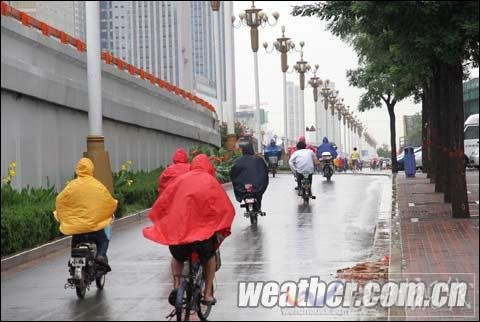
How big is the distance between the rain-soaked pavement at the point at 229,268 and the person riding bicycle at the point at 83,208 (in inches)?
29.7

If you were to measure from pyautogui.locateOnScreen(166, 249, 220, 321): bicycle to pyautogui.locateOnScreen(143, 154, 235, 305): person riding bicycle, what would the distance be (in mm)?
90

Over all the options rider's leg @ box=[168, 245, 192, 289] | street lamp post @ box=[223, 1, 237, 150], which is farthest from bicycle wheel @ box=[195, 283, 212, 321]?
street lamp post @ box=[223, 1, 237, 150]

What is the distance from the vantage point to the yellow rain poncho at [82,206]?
1052 cm

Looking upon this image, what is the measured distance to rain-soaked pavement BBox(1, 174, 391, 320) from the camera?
9.33 m

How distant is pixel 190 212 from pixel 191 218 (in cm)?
6

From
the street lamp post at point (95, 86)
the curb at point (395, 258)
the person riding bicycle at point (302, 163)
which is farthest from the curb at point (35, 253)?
the person riding bicycle at point (302, 163)

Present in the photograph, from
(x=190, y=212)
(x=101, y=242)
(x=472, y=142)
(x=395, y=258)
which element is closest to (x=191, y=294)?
(x=190, y=212)

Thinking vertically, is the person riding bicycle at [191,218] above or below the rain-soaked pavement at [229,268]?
above

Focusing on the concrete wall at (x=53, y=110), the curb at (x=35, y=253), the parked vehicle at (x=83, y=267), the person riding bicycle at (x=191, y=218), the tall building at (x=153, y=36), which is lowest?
the curb at (x=35, y=253)

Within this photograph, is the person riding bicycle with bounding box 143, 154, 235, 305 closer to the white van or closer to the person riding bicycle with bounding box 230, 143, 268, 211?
the person riding bicycle with bounding box 230, 143, 268, 211

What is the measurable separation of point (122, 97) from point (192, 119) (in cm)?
1370

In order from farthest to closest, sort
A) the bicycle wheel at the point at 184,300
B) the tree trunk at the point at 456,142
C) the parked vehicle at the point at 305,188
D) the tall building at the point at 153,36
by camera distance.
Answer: the tall building at the point at 153,36
the parked vehicle at the point at 305,188
the tree trunk at the point at 456,142
the bicycle wheel at the point at 184,300

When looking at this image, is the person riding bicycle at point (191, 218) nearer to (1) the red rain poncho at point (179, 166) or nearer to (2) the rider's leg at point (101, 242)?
(2) the rider's leg at point (101, 242)

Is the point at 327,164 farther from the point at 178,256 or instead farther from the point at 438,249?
the point at 178,256
